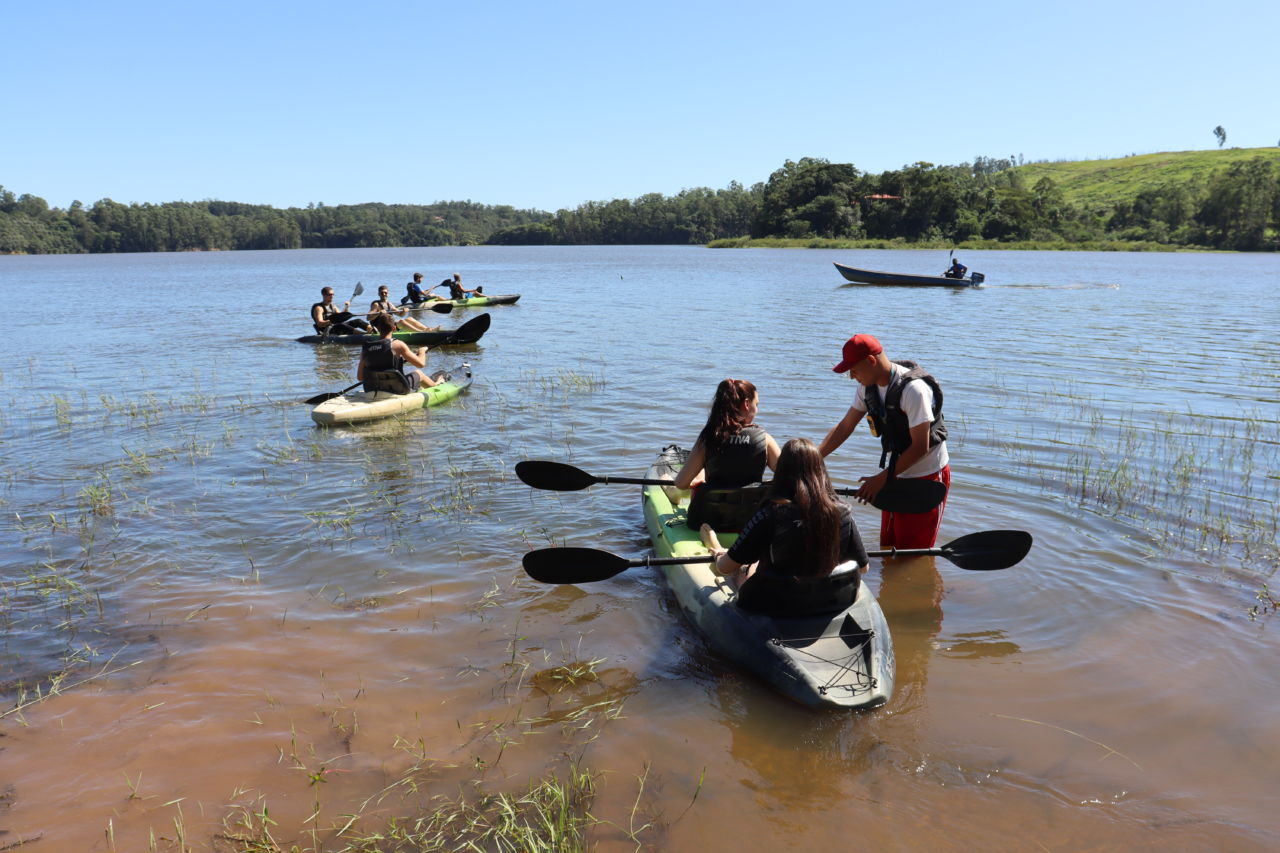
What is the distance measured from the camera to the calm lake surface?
3.71 metres

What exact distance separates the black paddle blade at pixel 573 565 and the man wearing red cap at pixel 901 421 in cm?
158

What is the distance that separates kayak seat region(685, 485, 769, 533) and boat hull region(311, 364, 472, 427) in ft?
22.1

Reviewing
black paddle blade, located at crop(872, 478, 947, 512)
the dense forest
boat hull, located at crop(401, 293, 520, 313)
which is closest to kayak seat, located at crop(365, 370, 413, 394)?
black paddle blade, located at crop(872, 478, 947, 512)

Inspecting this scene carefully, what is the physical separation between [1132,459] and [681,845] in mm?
7737

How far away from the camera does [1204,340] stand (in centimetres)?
1794

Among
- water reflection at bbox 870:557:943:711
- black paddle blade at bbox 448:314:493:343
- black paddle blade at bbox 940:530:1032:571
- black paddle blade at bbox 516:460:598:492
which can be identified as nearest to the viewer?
water reflection at bbox 870:557:943:711

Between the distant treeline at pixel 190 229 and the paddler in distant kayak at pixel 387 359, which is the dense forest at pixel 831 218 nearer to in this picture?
the distant treeline at pixel 190 229

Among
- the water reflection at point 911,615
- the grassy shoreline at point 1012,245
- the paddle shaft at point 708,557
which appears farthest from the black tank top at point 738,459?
the grassy shoreline at point 1012,245

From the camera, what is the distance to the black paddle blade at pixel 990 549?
544 centimetres

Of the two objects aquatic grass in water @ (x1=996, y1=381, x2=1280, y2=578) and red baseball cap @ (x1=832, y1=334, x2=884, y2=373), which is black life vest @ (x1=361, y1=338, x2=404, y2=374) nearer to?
red baseball cap @ (x1=832, y1=334, x2=884, y2=373)

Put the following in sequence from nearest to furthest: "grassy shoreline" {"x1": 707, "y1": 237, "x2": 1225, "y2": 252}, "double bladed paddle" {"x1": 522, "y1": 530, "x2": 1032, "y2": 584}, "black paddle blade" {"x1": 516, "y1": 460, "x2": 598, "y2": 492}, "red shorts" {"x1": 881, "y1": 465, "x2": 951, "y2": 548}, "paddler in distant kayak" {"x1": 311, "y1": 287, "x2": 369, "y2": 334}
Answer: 1. "double bladed paddle" {"x1": 522, "y1": 530, "x2": 1032, "y2": 584}
2. "red shorts" {"x1": 881, "y1": 465, "x2": 951, "y2": 548}
3. "black paddle blade" {"x1": 516, "y1": 460, "x2": 598, "y2": 492}
4. "paddler in distant kayak" {"x1": 311, "y1": 287, "x2": 369, "y2": 334}
5. "grassy shoreline" {"x1": 707, "y1": 237, "x2": 1225, "y2": 252}

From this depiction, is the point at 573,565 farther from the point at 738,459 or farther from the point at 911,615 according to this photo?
the point at 911,615

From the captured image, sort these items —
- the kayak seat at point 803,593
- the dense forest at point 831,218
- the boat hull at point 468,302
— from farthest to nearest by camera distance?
1. the dense forest at point 831,218
2. the boat hull at point 468,302
3. the kayak seat at point 803,593

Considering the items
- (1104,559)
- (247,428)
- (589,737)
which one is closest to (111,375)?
(247,428)
